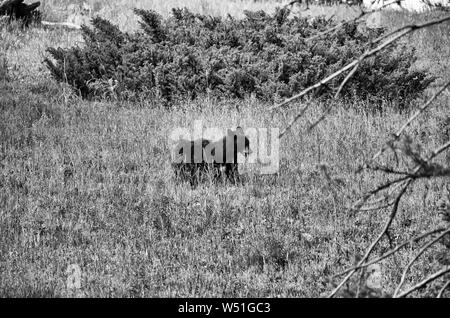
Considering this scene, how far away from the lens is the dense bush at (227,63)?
945 centimetres

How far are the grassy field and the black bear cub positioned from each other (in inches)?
7.9

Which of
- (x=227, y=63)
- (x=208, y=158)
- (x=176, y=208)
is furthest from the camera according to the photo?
(x=227, y=63)

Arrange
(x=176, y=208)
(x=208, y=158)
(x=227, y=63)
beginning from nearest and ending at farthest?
1. (x=176, y=208)
2. (x=208, y=158)
3. (x=227, y=63)

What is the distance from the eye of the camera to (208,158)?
6324 millimetres

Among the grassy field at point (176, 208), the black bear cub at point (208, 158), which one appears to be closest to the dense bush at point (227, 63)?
the grassy field at point (176, 208)

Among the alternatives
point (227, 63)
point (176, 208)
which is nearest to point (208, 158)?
point (176, 208)

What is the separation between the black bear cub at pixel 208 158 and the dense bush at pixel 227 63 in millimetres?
2911

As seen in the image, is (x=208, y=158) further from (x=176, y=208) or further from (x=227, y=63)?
(x=227, y=63)

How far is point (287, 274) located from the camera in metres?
4.52

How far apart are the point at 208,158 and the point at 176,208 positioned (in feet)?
3.01

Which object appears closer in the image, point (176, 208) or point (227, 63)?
point (176, 208)

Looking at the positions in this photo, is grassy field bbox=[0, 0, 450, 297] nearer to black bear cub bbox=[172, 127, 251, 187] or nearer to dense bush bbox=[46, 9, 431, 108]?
black bear cub bbox=[172, 127, 251, 187]

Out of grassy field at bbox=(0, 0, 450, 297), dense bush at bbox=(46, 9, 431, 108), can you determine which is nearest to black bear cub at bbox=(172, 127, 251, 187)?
grassy field at bbox=(0, 0, 450, 297)

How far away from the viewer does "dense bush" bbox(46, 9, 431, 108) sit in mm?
9445
